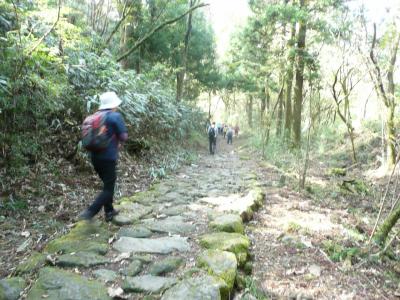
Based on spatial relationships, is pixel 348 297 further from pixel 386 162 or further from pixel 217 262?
pixel 386 162

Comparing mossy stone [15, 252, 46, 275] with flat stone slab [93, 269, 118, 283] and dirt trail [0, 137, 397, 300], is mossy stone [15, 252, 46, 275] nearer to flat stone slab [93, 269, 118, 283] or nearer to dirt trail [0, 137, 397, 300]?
dirt trail [0, 137, 397, 300]

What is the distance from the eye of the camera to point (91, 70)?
7.64 metres

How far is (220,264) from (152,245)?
2.92 ft

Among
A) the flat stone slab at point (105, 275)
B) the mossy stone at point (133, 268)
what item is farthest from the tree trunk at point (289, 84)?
the flat stone slab at point (105, 275)

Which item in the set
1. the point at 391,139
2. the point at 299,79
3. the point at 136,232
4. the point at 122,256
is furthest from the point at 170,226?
the point at 299,79

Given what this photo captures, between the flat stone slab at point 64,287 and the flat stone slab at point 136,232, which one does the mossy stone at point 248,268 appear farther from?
the flat stone slab at point 64,287

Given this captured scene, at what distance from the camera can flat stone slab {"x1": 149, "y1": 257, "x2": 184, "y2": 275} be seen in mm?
3605

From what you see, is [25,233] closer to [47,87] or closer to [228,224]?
[47,87]

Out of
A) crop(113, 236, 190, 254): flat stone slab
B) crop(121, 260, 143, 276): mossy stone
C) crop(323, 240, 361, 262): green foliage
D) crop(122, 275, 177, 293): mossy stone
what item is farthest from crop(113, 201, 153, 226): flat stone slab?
crop(323, 240, 361, 262): green foliage

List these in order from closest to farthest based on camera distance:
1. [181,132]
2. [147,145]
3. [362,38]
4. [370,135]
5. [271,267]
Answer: [271,267], [362,38], [147,145], [181,132], [370,135]

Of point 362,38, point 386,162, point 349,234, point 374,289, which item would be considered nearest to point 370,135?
point 386,162

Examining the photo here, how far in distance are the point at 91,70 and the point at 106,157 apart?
3.54 metres

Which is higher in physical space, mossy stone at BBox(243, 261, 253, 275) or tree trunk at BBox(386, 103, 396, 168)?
tree trunk at BBox(386, 103, 396, 168)

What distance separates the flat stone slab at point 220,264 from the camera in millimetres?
3516
